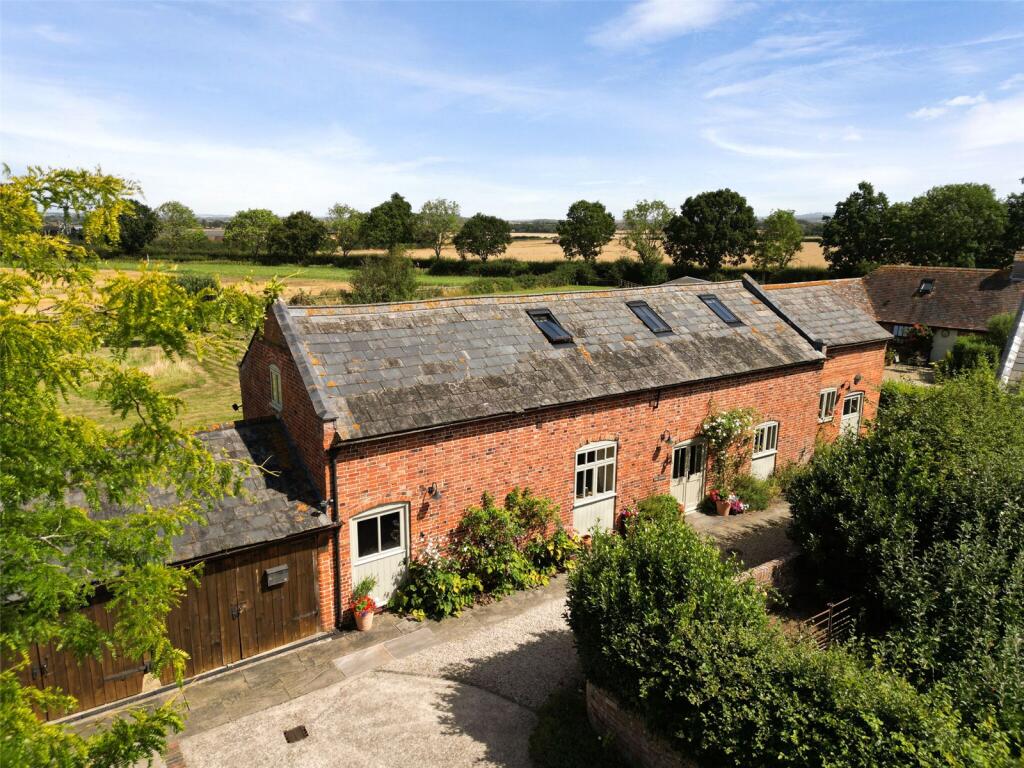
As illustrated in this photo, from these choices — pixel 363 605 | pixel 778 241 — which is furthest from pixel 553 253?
pixel 363 605

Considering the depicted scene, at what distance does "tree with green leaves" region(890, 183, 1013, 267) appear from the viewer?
180 feet

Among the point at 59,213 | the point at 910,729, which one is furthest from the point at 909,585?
the point at 59,213

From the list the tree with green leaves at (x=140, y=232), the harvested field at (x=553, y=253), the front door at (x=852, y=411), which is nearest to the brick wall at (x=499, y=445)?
the front door at (x=852, y=411)

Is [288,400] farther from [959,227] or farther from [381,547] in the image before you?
[959,227]

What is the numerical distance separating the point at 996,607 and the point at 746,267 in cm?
7709

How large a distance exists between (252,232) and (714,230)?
64700mm

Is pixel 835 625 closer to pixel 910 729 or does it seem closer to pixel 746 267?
pixel 910 729

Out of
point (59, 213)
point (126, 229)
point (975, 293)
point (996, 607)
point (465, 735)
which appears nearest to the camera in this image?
point (59, 213)

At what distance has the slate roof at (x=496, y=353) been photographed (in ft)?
41.2

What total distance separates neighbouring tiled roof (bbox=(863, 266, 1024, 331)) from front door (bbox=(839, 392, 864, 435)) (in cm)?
2075

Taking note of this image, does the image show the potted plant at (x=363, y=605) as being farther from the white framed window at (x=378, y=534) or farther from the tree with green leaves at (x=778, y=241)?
the tree with green leaves at (x=778, y=241)

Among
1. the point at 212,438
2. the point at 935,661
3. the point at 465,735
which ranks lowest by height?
the point at 465,735

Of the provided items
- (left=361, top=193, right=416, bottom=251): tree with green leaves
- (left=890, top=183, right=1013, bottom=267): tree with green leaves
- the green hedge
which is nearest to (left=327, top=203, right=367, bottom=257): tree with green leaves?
(left=361, top=193, right=416, bottom=251): tree with green leaves

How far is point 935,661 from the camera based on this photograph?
8461 mm
